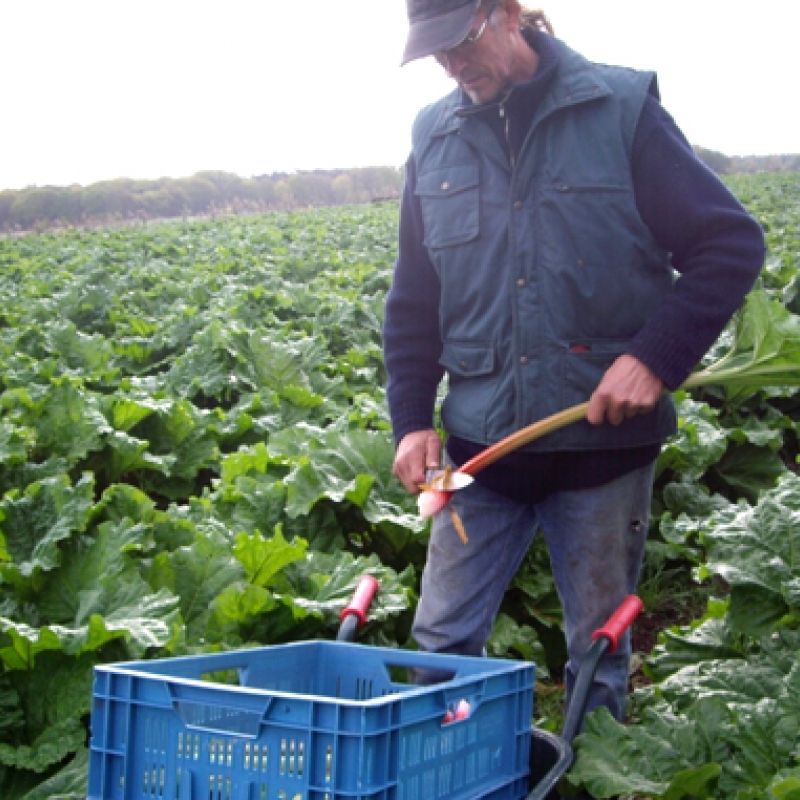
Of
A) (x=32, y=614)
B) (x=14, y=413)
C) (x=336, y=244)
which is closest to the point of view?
(x=32, y=614)

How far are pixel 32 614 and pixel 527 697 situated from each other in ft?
5.63

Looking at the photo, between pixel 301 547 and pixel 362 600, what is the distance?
1.83 feet

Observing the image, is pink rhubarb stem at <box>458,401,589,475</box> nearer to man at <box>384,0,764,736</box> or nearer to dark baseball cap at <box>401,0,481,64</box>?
man at <box>384,0,764,736</box>

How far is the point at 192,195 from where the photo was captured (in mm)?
66000

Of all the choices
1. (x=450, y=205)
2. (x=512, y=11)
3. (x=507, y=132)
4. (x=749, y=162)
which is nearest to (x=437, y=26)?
(x=512, y=11)

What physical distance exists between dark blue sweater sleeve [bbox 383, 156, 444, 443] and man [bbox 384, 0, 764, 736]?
0.10 metres

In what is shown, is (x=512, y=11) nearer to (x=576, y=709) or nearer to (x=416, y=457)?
(x=416, y=457)

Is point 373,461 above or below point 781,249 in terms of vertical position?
below

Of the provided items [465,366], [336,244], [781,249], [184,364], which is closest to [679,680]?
[465,366]

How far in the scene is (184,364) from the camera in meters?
7.00

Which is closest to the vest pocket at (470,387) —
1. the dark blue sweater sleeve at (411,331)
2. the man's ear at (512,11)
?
the dark blue sweater sleeve at (411,331)

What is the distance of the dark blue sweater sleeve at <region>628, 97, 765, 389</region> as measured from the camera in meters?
2.55

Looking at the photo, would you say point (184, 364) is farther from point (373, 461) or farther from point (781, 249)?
point (781, 249)

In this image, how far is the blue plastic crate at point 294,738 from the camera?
187 cm
